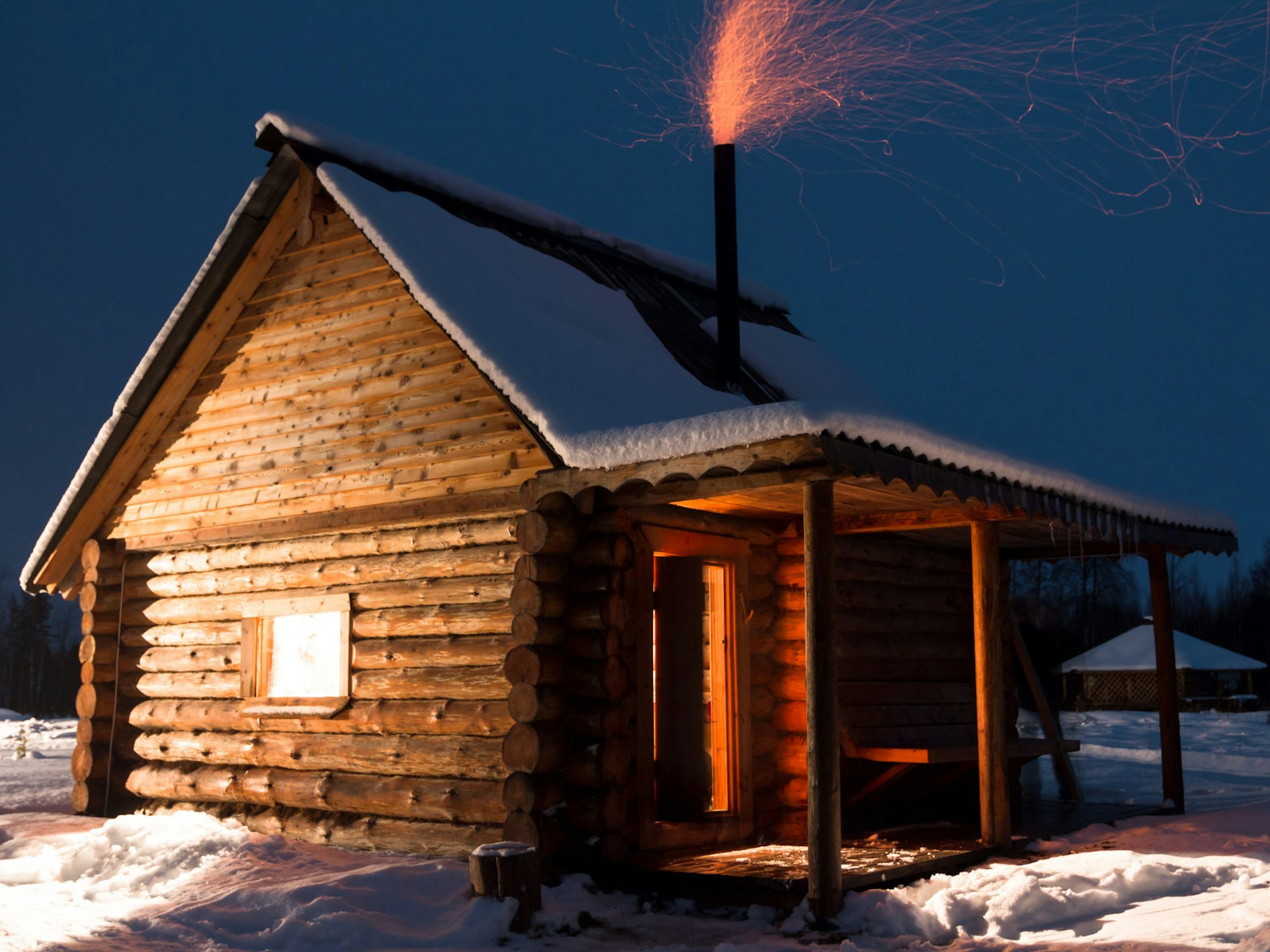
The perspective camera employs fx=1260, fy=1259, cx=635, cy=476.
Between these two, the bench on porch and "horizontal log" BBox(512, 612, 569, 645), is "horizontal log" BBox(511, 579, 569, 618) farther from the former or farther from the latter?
the bench on porch

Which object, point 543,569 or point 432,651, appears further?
point 432,651

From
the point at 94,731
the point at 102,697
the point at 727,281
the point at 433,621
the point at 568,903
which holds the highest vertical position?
the point at 727,281

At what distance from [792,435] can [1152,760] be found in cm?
1499

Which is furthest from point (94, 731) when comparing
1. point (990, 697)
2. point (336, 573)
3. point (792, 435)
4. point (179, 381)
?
point (792, 435)

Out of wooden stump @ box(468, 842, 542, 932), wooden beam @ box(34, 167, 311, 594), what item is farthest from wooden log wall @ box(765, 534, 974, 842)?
wooden beam @ box(34, 167, 311, 594)

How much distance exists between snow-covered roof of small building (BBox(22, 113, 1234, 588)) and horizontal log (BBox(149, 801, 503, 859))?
10.3ft

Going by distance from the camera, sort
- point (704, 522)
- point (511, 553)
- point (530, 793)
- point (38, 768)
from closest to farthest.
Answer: point (530, 793) → point (511, 553) → point (704, 522) → point (38, 768)

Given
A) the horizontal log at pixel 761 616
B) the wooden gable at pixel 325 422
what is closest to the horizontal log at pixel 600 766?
the wooden gable at pixel 325 422

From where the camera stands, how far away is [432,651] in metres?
9.88

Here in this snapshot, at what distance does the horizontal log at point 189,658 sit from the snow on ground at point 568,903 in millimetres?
1582

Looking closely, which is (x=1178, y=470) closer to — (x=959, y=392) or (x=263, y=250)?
(x=959, y=392)

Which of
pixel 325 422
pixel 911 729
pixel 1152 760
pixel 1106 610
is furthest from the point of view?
pixel 1106 610

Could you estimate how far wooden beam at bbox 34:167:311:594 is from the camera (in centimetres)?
1152

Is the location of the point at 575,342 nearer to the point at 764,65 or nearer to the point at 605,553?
the point at 605,553
